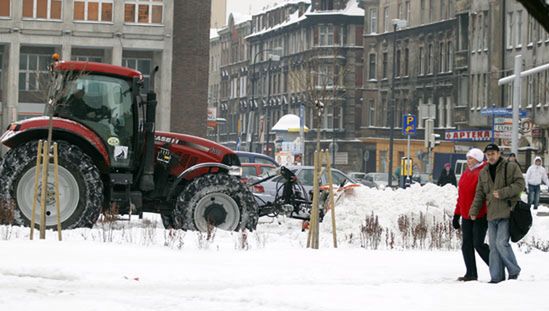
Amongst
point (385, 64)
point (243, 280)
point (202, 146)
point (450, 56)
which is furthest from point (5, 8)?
point (243, 280)

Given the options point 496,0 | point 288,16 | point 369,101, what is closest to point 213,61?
point 288,16

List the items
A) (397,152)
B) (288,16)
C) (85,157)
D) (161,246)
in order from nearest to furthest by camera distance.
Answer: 1. (161,246)
2. (85,157)
3. (397,152)
4. (288,16)

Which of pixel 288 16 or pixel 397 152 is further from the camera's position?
pixel 288 16

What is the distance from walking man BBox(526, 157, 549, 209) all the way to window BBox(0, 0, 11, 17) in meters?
42.0

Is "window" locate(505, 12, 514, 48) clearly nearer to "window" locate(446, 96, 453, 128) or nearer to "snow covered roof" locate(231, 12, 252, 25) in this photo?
"window" locate(446, 96, 453, 128)

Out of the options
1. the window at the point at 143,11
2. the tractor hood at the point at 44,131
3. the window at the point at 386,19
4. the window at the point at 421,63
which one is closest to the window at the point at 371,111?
the window at the point at 386,19

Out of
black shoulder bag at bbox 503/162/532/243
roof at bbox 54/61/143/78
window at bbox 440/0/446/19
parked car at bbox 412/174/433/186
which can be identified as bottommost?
black shoulder bag at bbox 503/162/532/243

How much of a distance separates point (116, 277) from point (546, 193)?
38.4m

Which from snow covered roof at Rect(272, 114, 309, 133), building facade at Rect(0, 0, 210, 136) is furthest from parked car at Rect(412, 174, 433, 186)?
building facade at Rect(0, 0, 210, 136)

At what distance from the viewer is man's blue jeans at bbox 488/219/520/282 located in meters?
16.3

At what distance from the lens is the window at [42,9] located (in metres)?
78.8

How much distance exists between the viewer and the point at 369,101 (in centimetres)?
10862

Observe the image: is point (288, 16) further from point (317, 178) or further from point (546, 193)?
point (317, 178)

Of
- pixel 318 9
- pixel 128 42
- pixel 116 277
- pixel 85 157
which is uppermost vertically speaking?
pixel 318 9
